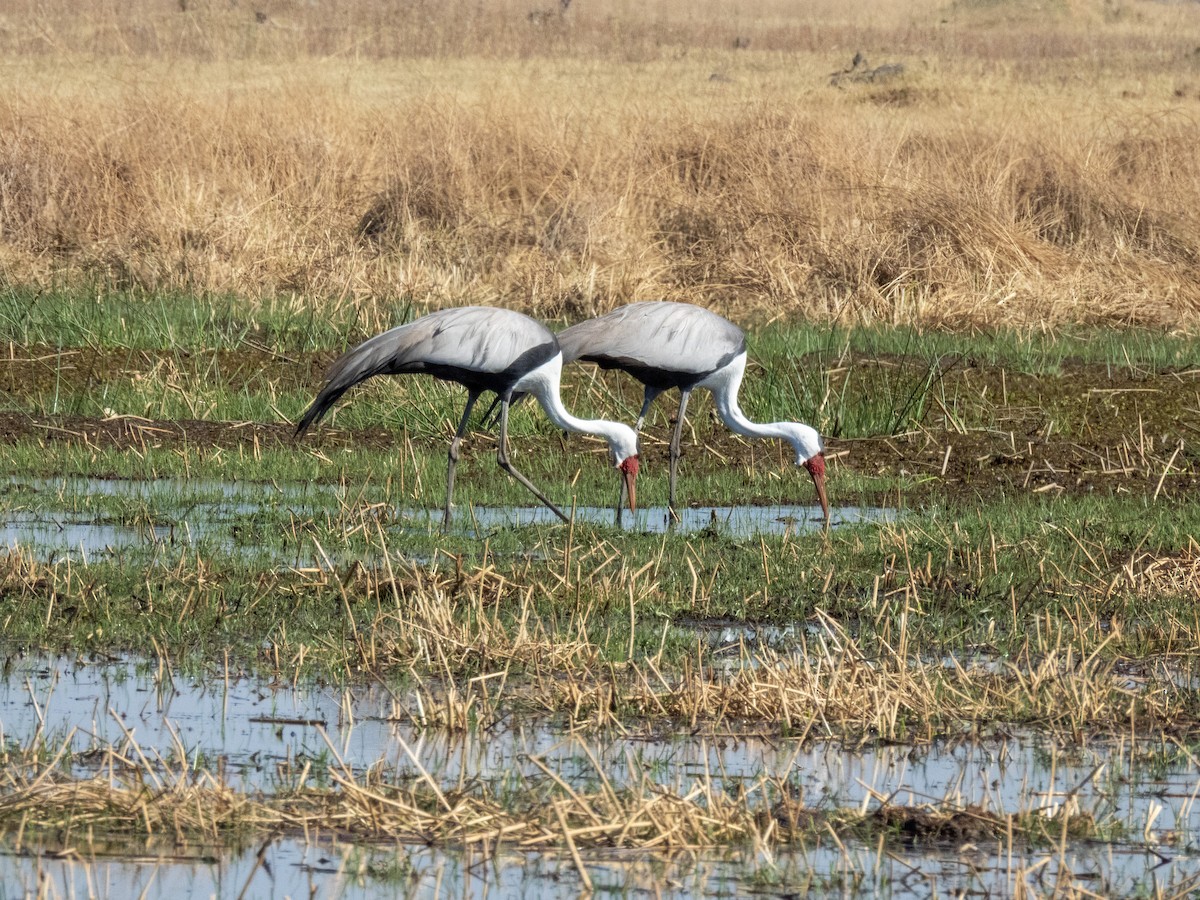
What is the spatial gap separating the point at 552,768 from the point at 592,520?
4199 mm

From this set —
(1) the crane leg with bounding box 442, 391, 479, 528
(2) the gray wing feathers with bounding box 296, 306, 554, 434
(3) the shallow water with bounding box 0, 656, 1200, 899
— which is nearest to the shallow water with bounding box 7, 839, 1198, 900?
(3) the shallow water with bounding box 0, 656, 1200, 899

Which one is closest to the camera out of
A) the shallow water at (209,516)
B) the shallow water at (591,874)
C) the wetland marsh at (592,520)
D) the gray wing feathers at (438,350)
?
the shallow water at (591,874)

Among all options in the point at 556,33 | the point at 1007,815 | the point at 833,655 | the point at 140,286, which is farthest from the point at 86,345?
the point at 556,33

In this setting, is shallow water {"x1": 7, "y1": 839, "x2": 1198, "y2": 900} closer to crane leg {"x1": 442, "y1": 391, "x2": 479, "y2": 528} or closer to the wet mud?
crane leg {"x1": 442, "y1": 391, "x2": 479, "y2": 528}

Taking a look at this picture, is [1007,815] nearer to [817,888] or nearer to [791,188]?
[817,888]

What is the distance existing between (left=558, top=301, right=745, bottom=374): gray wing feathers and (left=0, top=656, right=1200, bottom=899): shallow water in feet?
14.1

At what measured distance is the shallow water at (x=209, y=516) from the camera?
7.52 meters

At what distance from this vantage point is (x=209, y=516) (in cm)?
821

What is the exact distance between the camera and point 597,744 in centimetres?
486

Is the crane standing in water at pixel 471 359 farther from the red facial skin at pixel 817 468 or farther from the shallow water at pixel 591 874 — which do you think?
the shallow water at pixel 591 874

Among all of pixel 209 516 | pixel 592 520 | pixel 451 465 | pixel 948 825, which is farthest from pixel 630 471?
pixel 948 825

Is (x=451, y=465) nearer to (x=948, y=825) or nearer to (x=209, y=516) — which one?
(x=209, y=516)

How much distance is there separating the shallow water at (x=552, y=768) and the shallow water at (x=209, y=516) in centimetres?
185

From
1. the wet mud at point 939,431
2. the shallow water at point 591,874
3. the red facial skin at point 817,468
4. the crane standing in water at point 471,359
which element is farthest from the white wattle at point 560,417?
the shallow water at point 591,874
